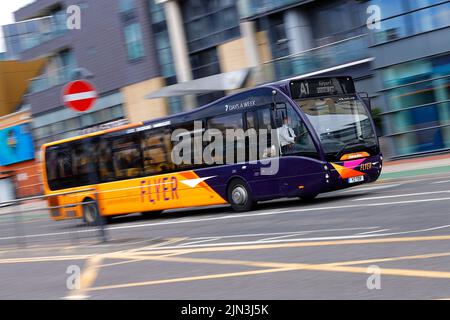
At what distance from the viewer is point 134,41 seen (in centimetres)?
4166

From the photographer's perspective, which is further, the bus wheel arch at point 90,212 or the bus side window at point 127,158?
the bus side window at point 127,158

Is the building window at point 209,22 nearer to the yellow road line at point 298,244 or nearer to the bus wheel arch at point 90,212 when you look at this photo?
the bus wheel arch at point 90,212

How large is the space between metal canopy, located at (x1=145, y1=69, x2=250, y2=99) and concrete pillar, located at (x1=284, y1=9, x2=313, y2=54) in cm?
282

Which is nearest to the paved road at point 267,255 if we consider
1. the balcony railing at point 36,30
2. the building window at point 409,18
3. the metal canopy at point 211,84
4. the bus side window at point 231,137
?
the bus side window at point 231,137

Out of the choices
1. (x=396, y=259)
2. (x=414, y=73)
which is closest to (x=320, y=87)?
(x=396, y=259)

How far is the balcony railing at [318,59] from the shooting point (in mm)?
29380

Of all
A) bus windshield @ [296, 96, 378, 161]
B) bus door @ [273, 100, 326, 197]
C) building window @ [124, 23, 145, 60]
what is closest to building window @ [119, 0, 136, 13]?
building window @ [124, 23, 145, 60]

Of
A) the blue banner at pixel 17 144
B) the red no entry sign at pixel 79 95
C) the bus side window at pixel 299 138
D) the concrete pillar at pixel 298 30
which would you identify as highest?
the concrete pillar at pixel 298 30

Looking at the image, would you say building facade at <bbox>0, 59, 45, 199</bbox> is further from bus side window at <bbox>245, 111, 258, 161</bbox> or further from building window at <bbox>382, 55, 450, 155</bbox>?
bus side window at <bbox>245, 111, 258, 161</bbox>

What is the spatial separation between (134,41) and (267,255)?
32.4 m

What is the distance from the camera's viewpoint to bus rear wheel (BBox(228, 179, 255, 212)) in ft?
61.7

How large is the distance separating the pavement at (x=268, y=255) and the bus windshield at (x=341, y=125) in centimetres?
114

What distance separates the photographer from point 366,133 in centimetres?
1792
